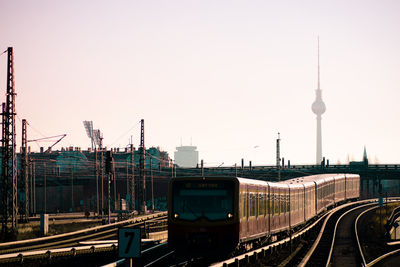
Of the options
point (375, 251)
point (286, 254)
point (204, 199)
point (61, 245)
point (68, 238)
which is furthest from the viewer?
point (68, 238)

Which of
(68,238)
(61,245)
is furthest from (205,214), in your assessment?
(68,238)

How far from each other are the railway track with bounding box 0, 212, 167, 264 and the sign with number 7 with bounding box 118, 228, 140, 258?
64.4ft

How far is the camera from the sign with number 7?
13.9 meters

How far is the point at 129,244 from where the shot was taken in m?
13.9

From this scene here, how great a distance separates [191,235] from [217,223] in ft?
3.84

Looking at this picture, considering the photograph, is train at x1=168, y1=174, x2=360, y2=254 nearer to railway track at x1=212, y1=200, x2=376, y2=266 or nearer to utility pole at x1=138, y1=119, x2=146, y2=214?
railway track at x1=212, y1=200, x2=376, y2=266

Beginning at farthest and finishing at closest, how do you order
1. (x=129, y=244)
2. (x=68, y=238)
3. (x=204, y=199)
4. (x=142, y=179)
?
1. (x=142, y=179)
2. (x=68, y=238)
3. (x=204, y=199)
4. (x=129, y=244)

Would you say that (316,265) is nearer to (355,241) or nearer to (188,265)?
(188,265)

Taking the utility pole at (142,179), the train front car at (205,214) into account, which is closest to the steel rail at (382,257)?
the train front car at (205,214)

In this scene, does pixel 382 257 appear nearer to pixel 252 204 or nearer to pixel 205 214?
pixel 252 204

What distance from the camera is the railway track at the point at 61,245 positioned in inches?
1369

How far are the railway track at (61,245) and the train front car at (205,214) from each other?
8.72m

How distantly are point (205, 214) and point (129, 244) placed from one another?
1407 cm

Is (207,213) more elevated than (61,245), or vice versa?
(207,213)
